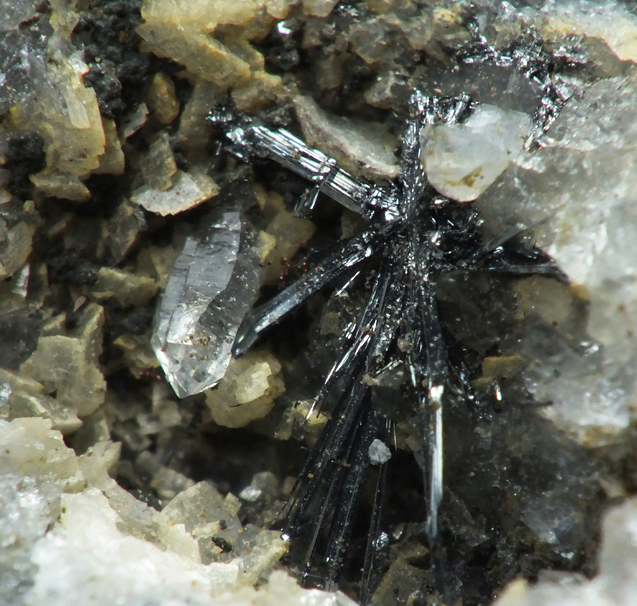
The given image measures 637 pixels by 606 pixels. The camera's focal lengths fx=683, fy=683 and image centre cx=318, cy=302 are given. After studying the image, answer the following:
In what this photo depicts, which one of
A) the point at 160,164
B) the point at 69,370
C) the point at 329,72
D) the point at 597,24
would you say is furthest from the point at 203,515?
the point at 597,24

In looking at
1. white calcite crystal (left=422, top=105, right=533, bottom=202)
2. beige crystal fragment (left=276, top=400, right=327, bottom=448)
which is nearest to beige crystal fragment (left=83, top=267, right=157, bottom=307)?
beige crystal fragment (left=276, top=400, right=327, bottom=448)

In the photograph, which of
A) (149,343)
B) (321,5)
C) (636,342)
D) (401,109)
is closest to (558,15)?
(401,109)

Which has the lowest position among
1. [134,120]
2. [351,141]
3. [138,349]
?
[138,349]

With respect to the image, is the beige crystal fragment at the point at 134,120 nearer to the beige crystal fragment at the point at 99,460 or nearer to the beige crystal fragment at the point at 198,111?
the beige crystal fragment at the point at 198,111

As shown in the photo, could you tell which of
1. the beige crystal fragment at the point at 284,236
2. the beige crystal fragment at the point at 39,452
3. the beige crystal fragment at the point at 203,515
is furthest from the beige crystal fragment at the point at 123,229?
the beige crystal fragment at the point at 203,515

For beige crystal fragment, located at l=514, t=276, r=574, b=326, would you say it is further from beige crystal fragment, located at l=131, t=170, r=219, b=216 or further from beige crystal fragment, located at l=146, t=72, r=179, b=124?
beige crystal fragment, located at l=146, t=72, r=179, b=124

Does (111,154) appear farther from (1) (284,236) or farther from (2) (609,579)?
(2) (609,579)

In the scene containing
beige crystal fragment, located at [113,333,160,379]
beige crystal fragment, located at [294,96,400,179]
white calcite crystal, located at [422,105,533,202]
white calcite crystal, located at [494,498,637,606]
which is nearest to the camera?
white calcite crystal, located at [494,498,637,606]
